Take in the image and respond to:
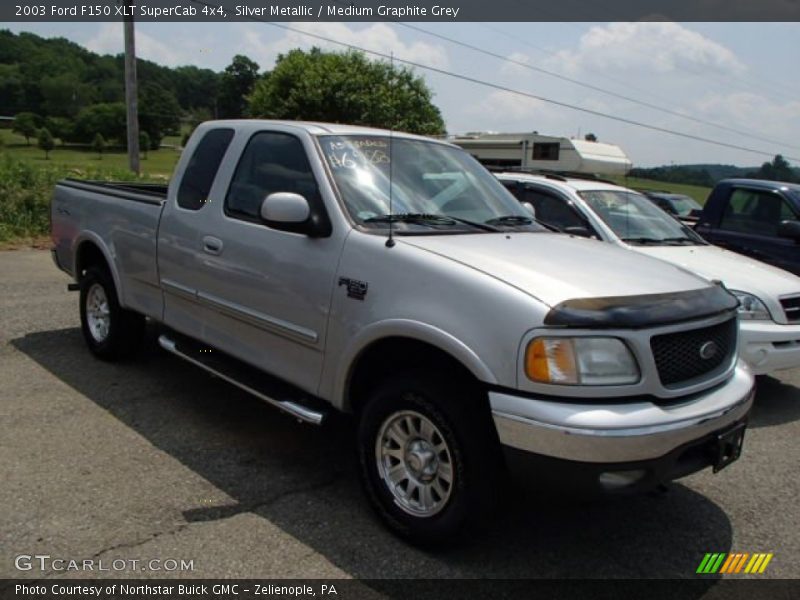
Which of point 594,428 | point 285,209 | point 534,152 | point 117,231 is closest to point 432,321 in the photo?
point 594,428

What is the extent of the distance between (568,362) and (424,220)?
1304 mm

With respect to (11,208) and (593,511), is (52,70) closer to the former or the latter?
(11,208)

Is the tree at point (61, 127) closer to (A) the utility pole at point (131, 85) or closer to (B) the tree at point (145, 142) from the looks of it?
(B) the tree at point (145, 142)

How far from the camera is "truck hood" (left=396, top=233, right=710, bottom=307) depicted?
9.56 feet

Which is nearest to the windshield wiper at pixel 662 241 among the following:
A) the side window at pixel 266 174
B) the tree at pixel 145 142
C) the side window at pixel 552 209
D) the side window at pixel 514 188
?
the side window at pixel 552 209

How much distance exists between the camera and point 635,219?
7.10m

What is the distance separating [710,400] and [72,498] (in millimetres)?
3106

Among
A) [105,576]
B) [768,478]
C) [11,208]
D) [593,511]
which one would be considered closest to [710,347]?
[593,511]

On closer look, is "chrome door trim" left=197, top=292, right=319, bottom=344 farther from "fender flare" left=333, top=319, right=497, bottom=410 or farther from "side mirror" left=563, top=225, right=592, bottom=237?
"side mirror" left=563, top=225, right=592, bottom=237

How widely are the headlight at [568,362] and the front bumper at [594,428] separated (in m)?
0.09

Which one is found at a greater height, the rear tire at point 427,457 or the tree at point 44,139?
the tree at point 44,139

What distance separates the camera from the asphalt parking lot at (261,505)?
10.1 feet

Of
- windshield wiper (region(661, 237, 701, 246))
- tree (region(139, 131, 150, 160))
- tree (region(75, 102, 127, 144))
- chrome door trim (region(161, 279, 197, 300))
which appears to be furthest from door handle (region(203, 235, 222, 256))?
tree (region(75, 102, 127, 144))

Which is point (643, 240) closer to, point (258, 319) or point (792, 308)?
point (792, 308)
